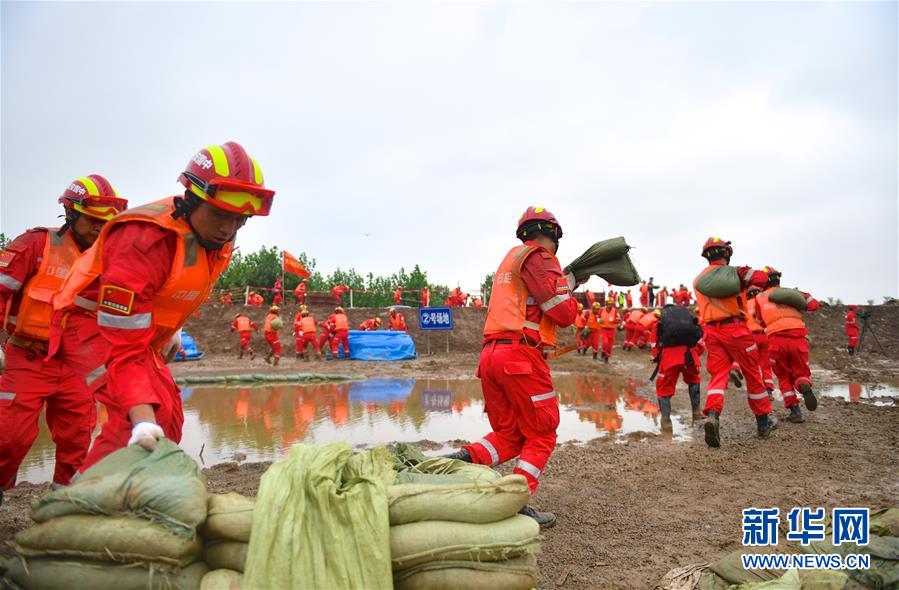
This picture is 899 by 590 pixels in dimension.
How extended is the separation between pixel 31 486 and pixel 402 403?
525cm

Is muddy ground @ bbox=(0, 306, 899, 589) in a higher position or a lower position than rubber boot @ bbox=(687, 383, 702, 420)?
lower

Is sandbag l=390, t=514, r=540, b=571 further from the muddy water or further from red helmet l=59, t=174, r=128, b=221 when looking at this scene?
the muddy water

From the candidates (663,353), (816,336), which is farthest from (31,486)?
(816,336)

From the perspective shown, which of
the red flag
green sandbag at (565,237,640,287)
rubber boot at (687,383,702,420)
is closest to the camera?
green sandbag at (565,237,640,287)

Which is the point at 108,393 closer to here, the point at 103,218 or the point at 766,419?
the point at 103,218

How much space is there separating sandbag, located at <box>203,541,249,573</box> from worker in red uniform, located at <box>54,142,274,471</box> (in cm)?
41

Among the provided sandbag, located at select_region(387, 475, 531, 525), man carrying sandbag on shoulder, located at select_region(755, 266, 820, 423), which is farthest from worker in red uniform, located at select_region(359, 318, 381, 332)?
sandbag, located at select_region(387, 475, 531, 525)

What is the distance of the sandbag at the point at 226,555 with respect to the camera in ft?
5.58

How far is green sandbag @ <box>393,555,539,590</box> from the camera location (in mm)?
1733

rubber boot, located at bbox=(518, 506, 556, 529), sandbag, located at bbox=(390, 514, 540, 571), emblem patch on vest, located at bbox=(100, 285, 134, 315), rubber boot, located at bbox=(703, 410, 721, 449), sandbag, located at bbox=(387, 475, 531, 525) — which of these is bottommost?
rubber boot, located at bbox=(518, 506, 556, 529)

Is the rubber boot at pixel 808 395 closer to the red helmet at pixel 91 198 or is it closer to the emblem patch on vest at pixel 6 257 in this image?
the red helmet at pixel 91 198

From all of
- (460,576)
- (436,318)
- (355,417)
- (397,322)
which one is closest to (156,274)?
(460,576)

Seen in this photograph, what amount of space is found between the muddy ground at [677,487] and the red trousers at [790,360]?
0.49 metres

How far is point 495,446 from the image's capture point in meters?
3.51
